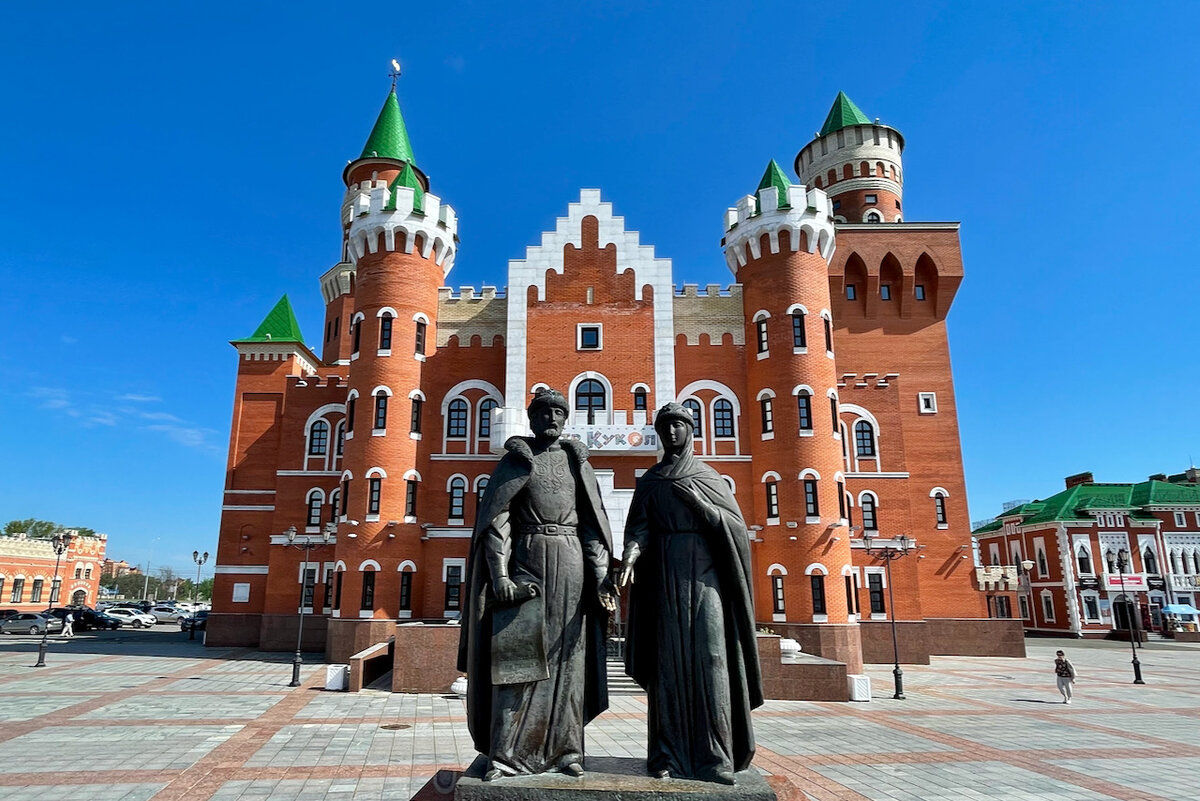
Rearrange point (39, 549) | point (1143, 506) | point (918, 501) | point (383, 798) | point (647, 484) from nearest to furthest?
point (647, 484), point (383, 798), point (918, 501), point (1143, 506), point (39, 549)

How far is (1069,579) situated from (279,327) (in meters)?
51.3

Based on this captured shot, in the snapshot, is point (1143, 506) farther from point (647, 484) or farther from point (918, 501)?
point (647, 484)

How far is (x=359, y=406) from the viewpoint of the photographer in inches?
1115

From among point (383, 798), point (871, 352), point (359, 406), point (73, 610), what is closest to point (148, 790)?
point (383, 798)

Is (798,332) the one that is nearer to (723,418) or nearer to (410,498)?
(723,418)

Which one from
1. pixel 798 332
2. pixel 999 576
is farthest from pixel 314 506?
pixel 999 576

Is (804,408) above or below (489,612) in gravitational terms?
above

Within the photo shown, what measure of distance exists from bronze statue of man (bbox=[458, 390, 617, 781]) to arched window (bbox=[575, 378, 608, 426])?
22746mm

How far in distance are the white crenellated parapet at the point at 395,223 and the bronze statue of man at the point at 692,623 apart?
2617cm

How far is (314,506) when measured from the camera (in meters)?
31.9

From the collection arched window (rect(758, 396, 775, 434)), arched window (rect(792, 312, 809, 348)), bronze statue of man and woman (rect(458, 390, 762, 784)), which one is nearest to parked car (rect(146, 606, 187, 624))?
arched window (rect(758, 396, 775, 434))

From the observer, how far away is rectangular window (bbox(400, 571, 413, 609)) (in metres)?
A: 27.1

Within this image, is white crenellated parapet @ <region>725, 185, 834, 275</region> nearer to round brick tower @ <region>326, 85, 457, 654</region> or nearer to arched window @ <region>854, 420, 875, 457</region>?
arched window @ <region>854, 420, 875, 457</region>

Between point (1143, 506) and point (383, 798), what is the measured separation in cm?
5807
